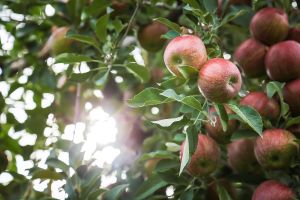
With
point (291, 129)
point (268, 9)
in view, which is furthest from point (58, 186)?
point (268, 9)

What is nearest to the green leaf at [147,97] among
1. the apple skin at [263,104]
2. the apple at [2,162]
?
the apple skin at [263,104]

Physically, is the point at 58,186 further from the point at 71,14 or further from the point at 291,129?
the point at 291,129

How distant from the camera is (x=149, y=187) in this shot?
1.69 m

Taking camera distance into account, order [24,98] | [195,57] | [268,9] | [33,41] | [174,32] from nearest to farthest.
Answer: [195,57] → [174,32] → [268,9] → [24,98] → [33,41]

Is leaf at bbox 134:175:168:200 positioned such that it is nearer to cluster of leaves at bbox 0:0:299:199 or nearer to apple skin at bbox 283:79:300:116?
cluster of leaves at bbox 0:0:299:199

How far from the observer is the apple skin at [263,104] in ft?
4.99

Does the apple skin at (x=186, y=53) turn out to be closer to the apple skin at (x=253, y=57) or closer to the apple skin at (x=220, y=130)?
the apple skin at (x=220, y=130)

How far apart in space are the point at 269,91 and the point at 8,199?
931 mm

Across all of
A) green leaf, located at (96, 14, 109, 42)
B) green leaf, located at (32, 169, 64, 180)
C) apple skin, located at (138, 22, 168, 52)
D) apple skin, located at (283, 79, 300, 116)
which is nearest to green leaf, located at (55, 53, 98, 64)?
green leaf, located at (96, 14, 109, 42)

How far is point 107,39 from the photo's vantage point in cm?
177

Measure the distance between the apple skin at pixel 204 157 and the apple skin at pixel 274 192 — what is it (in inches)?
5.5

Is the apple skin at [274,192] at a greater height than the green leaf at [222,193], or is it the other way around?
the apple skin at [274,192]

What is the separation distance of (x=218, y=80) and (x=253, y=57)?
1.85 ft

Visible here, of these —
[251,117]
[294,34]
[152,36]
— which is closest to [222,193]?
[251,117]
